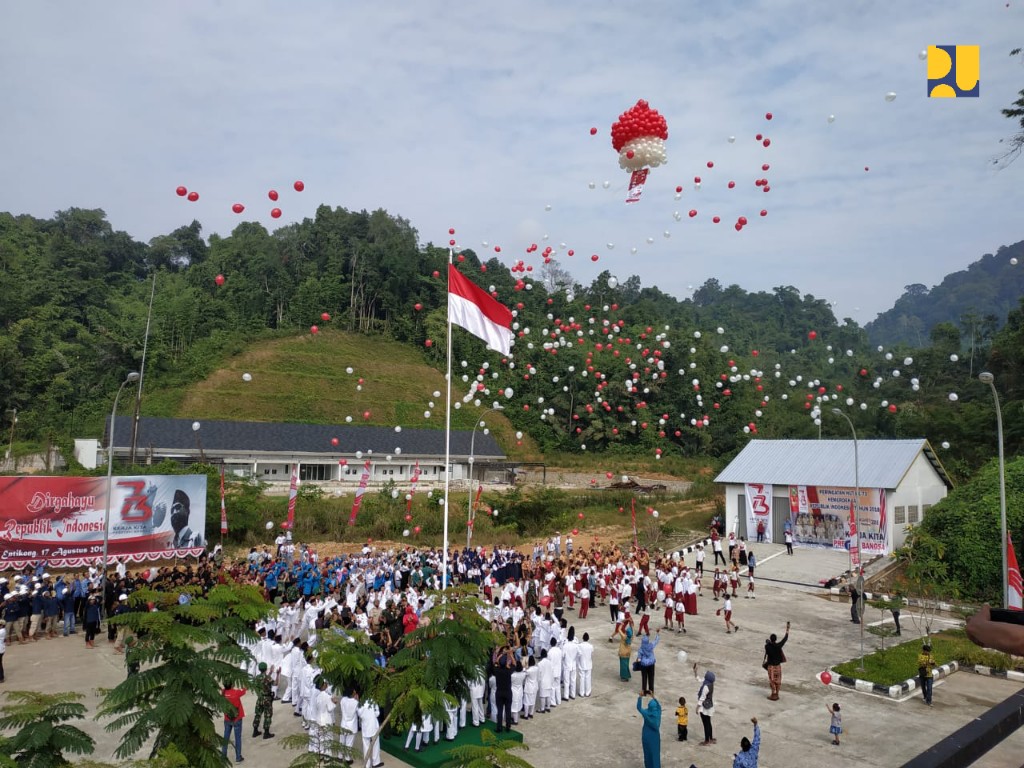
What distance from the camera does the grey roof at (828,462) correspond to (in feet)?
96.1

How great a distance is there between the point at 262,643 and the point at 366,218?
84371mm

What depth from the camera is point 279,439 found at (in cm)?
4650

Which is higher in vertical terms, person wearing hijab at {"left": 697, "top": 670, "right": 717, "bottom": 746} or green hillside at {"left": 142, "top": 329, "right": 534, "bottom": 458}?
green hillside at {"left": 142, "top": 329, "right": 534, "bottom": 458}

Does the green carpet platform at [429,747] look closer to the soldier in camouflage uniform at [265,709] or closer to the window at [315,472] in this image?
the soldier in camouflage uniform at [265,709]

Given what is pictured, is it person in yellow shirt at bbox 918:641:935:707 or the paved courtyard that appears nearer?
the paved courtyard

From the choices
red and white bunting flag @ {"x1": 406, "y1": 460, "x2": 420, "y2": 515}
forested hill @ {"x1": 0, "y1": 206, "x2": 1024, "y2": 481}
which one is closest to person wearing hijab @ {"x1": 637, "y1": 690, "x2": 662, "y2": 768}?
red and white bunting flag @ {"x1": 406, "y1": 460, "x2": 420, "y2": 515}

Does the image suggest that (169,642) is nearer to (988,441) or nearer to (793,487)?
(793,487)

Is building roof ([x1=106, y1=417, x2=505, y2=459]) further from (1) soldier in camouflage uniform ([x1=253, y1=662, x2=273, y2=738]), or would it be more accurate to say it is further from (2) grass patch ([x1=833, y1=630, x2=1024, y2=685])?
(2) grass patch ([x1=833, y1=630, x2=1024, y2=685])

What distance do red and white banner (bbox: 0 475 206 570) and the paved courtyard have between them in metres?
6.78

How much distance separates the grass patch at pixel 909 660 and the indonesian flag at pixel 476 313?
9.73 m

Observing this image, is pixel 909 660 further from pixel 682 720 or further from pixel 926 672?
pixel 682 720

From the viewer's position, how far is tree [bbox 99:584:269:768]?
553cm

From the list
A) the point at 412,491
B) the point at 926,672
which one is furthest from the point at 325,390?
the point at 926,672

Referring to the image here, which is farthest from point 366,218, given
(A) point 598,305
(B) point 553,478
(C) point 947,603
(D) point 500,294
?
(C) point 947,603
